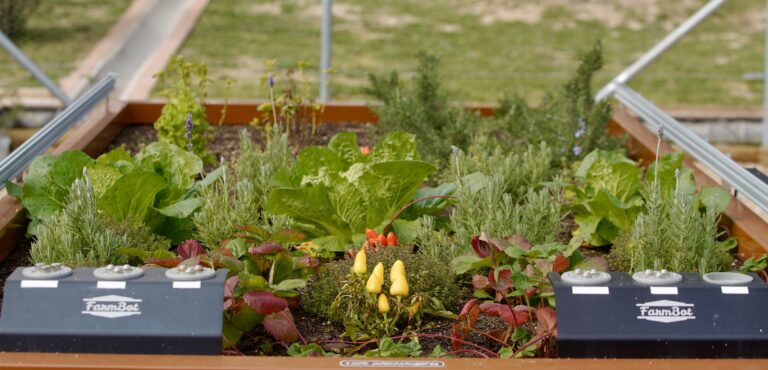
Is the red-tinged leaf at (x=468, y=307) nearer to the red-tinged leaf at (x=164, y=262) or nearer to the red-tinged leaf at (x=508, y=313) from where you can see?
the red-tinged leaf at (x=508, y=313)

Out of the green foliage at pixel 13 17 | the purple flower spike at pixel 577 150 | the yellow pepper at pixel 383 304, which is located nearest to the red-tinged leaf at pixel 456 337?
the yellow pepper at pixel 383 304

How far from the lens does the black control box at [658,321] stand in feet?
8.93

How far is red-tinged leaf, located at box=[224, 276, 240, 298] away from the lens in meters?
2.97

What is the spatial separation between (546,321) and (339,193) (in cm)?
110

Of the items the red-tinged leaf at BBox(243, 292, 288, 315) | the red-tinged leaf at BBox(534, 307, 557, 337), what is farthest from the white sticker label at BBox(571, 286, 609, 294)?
the red-tinged leaf at BBox(243, 292, 288, 315)

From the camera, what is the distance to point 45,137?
468 centimetres

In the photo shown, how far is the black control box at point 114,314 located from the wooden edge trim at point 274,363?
3cm

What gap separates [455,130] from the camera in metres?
5.27

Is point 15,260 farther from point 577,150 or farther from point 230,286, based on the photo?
point 577,150

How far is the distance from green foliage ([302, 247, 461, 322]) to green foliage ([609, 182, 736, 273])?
1.90 feet

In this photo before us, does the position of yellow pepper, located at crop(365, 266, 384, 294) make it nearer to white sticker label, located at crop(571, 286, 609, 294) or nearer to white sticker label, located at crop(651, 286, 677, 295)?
white sticker label, located at crop(571, 286, 609, 294)

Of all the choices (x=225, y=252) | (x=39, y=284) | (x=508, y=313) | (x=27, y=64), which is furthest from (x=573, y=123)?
(x=27, y=64)

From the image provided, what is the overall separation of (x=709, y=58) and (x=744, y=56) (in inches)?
15.3

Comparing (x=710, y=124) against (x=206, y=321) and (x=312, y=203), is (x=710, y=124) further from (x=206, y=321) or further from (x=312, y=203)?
(x=206, y=321)
